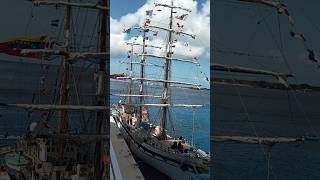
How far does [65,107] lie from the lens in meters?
2.59

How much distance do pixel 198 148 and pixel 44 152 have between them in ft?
3.27

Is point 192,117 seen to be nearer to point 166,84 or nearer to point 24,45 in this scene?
point 166,84

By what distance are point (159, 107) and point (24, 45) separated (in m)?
0.96

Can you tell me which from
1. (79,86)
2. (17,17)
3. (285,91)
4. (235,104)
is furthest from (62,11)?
(285,91)

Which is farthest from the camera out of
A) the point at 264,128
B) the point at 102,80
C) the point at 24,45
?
the point at 24,45

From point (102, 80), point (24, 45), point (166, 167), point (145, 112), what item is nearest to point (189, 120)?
point (166, 167)

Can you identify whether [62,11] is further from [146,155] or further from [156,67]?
[146,155]

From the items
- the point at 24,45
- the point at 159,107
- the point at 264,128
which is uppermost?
the point at 24,45

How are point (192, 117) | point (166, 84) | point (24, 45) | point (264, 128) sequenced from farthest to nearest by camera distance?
point (24, 45) → point (264, 128) → point (166, 84) → point (192, 117)

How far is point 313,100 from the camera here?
7.93ft

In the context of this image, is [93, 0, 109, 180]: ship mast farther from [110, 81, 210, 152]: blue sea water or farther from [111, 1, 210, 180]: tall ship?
[110, 81, 210, 152]: blue sea water

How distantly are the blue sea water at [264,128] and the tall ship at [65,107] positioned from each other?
0.68 m

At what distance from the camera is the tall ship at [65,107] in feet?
8.32

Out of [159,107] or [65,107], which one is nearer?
[159,107]
